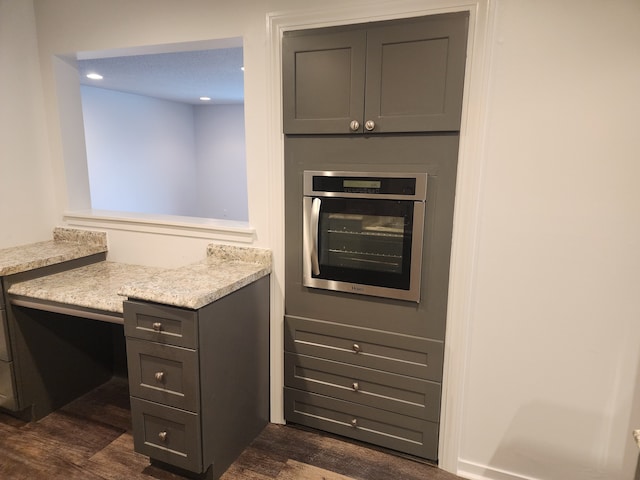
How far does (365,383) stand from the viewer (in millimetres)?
2170

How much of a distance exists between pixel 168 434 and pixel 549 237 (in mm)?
1904

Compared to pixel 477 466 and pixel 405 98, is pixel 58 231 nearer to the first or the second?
pixel 405 98

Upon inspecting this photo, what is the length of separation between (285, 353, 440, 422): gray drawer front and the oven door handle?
53 centimetres

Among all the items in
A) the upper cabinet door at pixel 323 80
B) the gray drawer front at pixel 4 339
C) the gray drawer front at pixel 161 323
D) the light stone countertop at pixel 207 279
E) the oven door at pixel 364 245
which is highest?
the upper cabinet door at pixel 323 80

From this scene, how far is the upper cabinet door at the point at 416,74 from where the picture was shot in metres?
1.73

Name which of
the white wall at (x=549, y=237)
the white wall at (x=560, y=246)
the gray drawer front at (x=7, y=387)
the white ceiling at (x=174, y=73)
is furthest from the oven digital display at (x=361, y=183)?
the gray drawer front at (x=7, y=387)

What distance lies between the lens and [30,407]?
2.38m

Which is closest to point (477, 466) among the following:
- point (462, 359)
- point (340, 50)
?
point (462, 359)

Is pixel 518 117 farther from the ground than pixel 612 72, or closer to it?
closer to it

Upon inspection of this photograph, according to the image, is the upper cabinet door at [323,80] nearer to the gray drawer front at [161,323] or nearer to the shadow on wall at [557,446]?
the gray drawer front at [161,323]

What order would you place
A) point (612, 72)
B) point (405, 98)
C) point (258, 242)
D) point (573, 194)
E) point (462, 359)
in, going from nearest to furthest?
point (612, 72) → point (573, 194) → point (405, 98) → point (462, 359) → point (258, 242)

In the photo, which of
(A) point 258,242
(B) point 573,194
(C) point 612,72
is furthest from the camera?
(A) point 258,242

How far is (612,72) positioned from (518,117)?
348mm

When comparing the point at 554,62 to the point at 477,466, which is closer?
the point at 554,62
